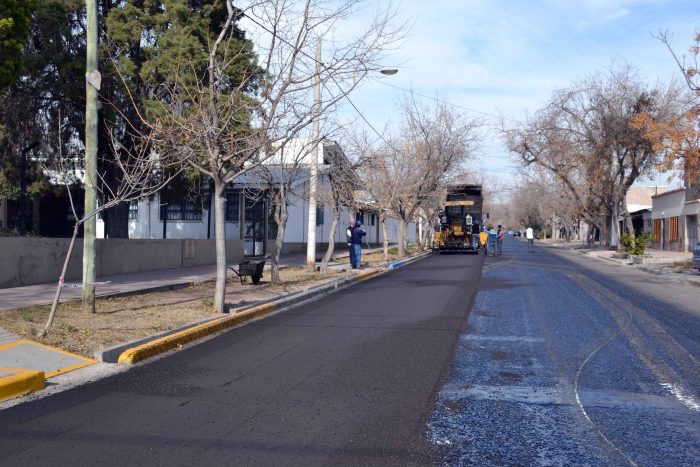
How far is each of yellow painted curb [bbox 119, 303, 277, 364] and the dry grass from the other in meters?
0.37

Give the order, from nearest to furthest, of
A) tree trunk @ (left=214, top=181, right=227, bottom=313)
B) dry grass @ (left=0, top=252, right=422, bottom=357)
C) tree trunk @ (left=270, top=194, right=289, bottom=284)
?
dry grass @ (left=0, top=252, right=422, bottom=357)
tree trunk @ (left=214, top=181, right=227, bottom=313)
tree trunk @ (left=270, top=194, right=289, bottom=284)

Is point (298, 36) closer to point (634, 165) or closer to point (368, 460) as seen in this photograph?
point (368, 460)

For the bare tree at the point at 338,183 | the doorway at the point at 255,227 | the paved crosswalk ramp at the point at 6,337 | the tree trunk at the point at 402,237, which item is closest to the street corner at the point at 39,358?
the paved crosswalk ramp at the point at 6,337

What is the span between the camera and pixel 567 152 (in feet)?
146

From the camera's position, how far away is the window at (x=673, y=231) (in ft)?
159

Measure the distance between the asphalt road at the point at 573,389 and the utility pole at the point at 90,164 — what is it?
20.7 feet

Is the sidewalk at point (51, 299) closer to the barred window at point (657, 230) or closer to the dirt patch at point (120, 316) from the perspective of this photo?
the dirt patch at point (120, 316)

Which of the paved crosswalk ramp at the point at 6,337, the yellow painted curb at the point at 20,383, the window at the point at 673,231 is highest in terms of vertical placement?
the window at the point at 673,231

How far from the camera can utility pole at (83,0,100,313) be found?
11.7 metres

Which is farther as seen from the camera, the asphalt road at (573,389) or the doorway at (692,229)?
the doorway at (692,229)

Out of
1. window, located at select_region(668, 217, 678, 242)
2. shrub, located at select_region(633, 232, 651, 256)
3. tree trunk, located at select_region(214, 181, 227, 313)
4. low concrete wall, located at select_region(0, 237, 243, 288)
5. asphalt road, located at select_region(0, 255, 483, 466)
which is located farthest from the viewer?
window, located at select_region(668, 217, 678, 242)

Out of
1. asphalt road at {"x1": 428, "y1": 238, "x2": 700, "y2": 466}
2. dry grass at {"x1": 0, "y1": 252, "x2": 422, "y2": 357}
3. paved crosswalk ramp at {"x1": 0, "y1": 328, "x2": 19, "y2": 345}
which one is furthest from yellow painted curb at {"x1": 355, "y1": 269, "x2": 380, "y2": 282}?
paved crosswalk ramp at {"x1": 0, "y1": 328, "x2": 19, "y2": 345}

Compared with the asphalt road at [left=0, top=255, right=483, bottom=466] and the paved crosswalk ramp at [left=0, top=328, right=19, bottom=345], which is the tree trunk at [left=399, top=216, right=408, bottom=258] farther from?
the paved crosswalk ramp at [left=0, top=328, right=19, bottom=345]

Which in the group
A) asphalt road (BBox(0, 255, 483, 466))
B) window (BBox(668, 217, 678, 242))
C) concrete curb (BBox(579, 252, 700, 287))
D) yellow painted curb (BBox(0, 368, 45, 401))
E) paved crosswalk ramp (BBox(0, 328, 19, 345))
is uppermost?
window (BBox(668, 217, 678, 242))
